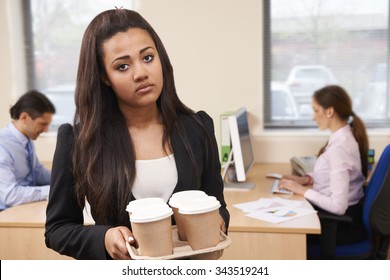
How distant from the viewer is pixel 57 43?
3.74m

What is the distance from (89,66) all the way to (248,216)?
1.26 m

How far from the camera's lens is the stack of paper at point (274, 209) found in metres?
2.07

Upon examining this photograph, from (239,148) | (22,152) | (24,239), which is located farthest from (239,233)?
(22,152)

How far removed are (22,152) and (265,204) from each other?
4.45 feet

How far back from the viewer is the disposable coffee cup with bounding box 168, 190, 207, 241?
951 millimetres

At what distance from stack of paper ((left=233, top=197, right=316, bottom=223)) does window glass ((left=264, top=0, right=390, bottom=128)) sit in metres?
1.29

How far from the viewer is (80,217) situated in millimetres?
1089

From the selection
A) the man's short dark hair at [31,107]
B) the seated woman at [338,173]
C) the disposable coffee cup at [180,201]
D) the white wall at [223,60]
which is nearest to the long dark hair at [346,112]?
the seated woman at [338,173]

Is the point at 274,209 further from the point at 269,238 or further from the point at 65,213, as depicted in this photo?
the point at 65,213

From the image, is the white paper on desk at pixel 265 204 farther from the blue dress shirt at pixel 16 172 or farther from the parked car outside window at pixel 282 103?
the parked car outside window at pixel 282 103

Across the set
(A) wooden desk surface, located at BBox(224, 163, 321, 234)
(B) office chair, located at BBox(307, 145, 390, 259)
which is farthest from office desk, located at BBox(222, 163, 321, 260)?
(B) office chair, located at BBox(307, 145, 390, 259)

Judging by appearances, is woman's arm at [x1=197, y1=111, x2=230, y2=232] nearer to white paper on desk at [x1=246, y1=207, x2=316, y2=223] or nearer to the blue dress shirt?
white paper on desk at [x1=246, y1=207, x2=316, y2=223]
